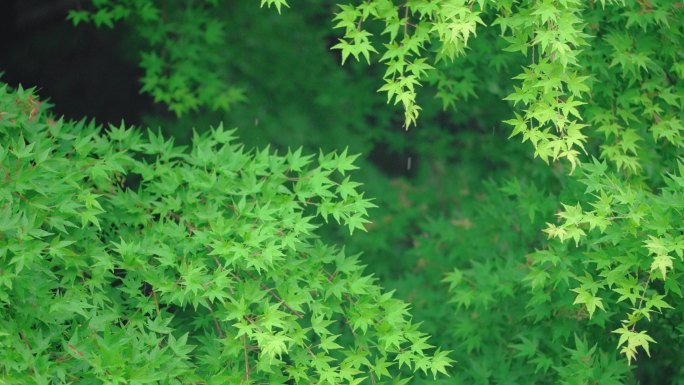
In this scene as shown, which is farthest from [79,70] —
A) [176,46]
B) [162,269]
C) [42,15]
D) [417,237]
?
[162,269]

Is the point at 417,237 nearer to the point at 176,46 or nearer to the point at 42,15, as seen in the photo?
the point at 176,46

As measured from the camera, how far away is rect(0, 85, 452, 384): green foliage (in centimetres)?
464

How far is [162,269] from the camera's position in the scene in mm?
5082

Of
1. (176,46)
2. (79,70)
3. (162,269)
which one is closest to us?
(162,269)

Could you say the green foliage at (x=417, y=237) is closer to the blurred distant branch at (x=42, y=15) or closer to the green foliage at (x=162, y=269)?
the green foliage at (x=162, y=269)

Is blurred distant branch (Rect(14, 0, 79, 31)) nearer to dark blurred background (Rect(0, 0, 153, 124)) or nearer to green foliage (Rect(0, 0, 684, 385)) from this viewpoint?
dark blurred background (Rect(0, 0, 153, 124))

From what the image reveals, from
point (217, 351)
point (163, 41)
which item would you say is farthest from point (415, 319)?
point (163, 41)

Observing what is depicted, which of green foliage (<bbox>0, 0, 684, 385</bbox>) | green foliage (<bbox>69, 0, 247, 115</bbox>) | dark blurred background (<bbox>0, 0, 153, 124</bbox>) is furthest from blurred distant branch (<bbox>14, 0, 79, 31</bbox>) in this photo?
green foliage (<bbox>0, 0, 684, 385</bbox>)

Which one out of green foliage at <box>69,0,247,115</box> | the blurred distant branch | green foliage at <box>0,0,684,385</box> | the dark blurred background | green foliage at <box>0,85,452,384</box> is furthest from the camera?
the dark blurred background

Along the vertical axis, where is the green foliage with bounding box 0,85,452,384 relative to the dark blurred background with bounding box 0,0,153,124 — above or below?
above

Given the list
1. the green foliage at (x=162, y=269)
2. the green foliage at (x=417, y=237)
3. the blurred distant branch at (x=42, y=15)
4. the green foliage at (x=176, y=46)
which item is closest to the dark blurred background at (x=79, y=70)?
the blurred distant branch at (x=42, y=15)

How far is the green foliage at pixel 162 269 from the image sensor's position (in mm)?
4637

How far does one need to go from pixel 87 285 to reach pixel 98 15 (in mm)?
2873

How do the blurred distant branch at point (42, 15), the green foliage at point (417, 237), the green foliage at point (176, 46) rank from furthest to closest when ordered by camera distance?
the blurred distant branch at point (42, 15)
the green foliage at point (176, 46)
the green foliage at point (417, 237)
